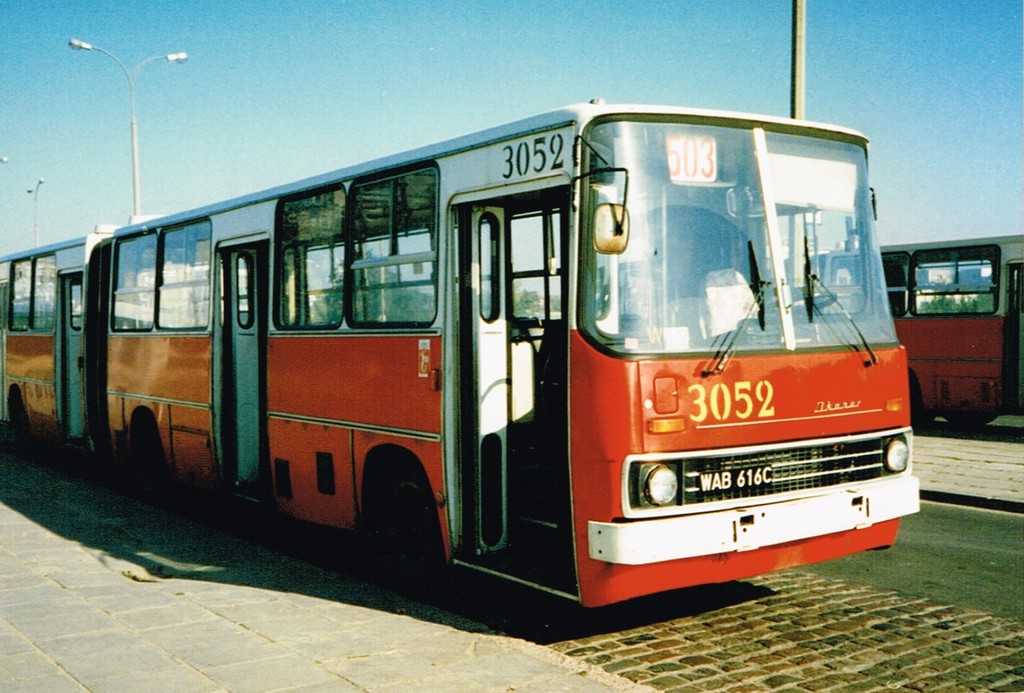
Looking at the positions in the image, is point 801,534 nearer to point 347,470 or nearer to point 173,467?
point 347,470

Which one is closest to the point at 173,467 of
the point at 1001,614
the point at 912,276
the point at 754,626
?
the point at 754,626

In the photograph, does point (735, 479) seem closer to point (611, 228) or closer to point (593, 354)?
point (593, 354)

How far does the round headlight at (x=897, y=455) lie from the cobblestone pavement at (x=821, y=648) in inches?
37.5

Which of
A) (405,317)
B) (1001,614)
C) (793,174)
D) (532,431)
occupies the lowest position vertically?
(1001,614)

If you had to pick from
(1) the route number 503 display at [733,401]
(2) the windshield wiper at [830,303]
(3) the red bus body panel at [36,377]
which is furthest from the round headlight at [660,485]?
(3) the red bus body panel at [36,377]

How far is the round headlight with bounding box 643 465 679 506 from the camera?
211 inches

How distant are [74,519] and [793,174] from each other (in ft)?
24.5

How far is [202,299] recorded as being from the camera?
10.4 meters

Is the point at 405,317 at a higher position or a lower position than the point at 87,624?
higher

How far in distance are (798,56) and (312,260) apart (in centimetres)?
754

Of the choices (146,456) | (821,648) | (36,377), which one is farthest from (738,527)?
(36,377)

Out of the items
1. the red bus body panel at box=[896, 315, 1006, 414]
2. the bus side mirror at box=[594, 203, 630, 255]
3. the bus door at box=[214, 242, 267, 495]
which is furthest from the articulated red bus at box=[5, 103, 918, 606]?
the red bus body panel at box=[896, 315, 1006, 414]

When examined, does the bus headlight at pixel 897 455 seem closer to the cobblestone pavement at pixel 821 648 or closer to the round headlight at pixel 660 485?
the cobblestone pavement at pixel 821 648

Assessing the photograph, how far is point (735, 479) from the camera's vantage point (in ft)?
18.5
